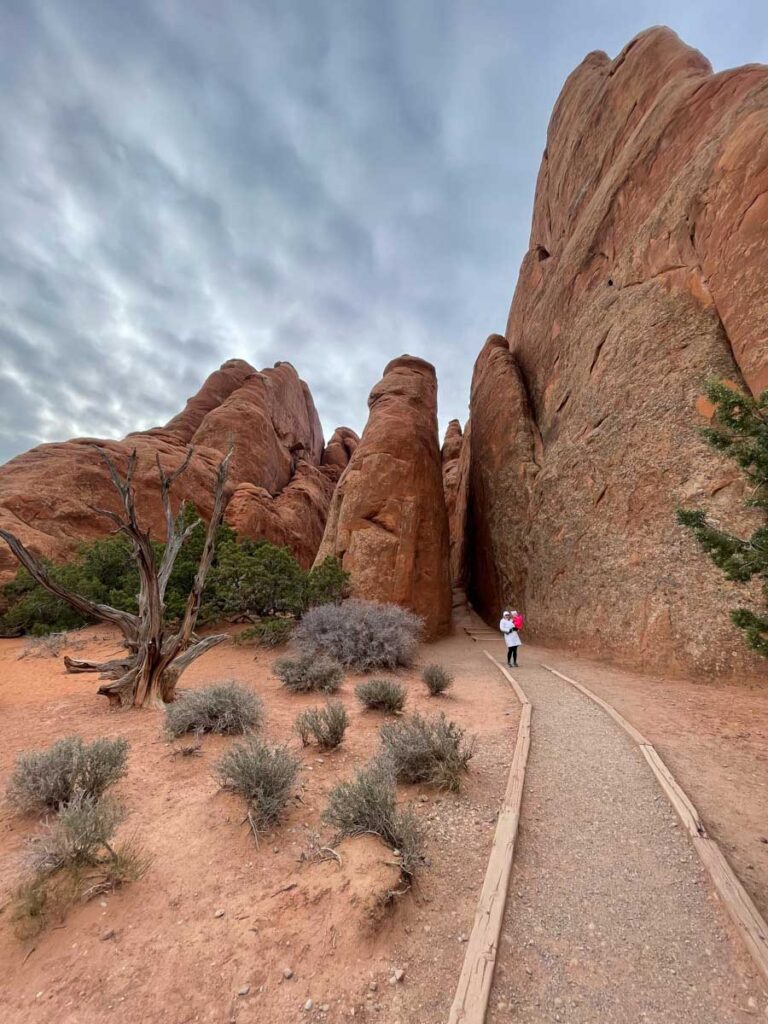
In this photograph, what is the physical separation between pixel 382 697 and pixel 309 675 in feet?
6.30

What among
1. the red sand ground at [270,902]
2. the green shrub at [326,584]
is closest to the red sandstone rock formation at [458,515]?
the green shrub at [326,584]

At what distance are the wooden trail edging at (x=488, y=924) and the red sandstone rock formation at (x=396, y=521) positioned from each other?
10.9m

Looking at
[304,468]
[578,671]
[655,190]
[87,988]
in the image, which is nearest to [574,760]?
[87,988]

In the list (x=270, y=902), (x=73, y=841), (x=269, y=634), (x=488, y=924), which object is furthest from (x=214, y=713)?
(x=269, y=634)

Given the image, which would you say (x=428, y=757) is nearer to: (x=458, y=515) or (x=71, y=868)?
(x=71, y=868)

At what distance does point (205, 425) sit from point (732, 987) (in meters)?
28.4

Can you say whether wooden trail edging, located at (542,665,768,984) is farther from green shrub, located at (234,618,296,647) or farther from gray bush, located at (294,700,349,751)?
green shrub, located at (234,618,296,647)

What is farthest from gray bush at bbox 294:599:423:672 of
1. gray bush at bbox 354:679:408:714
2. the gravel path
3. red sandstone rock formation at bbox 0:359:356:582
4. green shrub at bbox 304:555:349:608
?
the gravel path

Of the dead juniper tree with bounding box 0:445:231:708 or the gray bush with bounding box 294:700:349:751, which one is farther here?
the dead juniper tree with bounding box 0:445:231:708

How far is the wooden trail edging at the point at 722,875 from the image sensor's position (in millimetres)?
2424

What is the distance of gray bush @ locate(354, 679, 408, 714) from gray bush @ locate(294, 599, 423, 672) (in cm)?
287

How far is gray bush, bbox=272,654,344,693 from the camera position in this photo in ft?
26.1

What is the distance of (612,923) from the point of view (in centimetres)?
264

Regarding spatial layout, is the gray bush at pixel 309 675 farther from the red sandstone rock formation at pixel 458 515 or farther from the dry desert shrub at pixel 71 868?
the red sandstone rock formation at pixel 458 515
